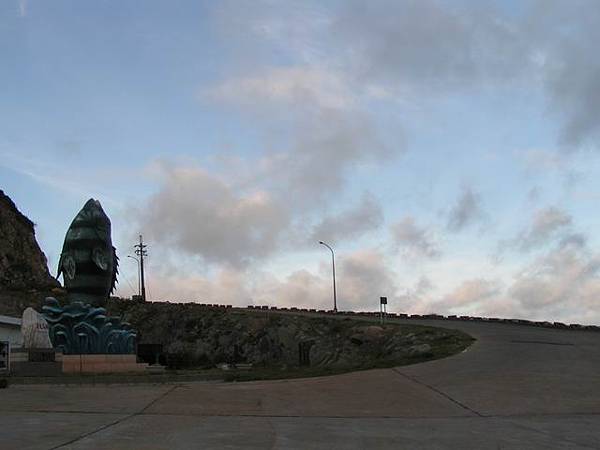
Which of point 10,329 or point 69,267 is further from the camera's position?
point 10,329

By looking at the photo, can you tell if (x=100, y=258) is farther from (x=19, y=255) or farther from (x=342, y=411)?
(x=19, y=255)

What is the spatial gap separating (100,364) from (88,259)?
5.35 meters

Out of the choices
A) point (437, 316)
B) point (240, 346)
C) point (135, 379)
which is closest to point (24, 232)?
point (240, 346)

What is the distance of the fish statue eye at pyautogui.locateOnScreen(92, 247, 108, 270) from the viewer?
30.7 metres

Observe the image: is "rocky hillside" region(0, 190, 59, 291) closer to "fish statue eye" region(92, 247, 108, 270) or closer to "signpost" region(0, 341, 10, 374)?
"fish statue eye" region(92, 247, 108, 270)

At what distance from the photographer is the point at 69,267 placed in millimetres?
30797

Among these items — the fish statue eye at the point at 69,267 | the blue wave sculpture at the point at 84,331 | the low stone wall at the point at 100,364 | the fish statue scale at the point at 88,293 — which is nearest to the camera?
the low stone wall at the point at 100,364

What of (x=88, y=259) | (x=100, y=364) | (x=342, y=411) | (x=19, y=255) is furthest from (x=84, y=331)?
(x=19, y=255)

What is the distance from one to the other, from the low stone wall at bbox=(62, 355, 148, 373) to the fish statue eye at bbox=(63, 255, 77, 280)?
4.66 meters

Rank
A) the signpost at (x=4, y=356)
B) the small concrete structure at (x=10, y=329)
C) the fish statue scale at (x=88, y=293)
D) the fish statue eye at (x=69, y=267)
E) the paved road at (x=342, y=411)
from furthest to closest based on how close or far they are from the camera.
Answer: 1. the small concrete structure at (x=10, y=329)
2. the fish statue eye at (x=69, y=267)
3. the fish statue scale at (x=88, y=293)
4. the signpost at (x=4, y=356)
5. the paved road at (x=342, y=411)

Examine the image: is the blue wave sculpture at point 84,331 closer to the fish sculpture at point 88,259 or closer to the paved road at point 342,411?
the fish sculpture at point 88,259

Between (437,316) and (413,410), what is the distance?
134 ft

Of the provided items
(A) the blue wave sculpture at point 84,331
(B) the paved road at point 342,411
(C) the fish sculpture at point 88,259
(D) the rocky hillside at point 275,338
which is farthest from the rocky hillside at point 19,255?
(B) the paved road at point 342,411

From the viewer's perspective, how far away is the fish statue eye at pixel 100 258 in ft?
101
